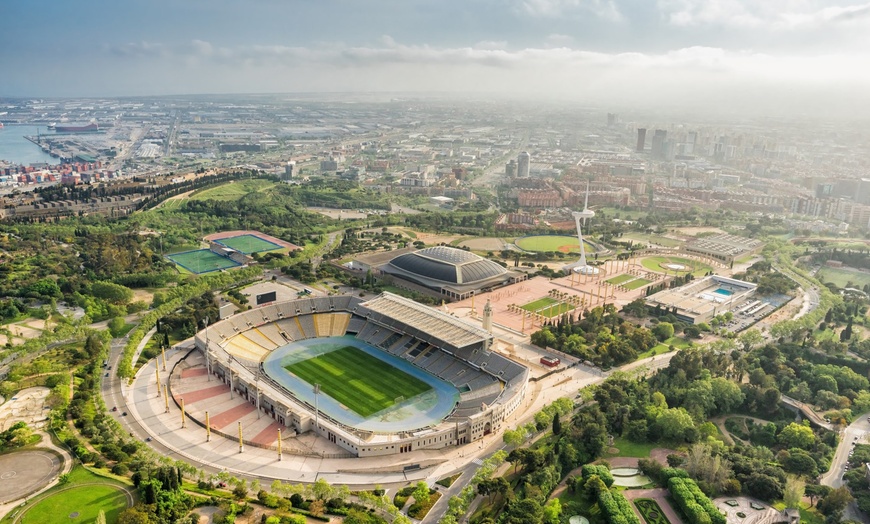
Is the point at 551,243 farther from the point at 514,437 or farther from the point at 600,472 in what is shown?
the point at 600,472

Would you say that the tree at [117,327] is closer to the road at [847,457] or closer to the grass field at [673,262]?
the road at [847,457]

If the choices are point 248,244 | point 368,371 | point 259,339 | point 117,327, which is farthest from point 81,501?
point 248,244

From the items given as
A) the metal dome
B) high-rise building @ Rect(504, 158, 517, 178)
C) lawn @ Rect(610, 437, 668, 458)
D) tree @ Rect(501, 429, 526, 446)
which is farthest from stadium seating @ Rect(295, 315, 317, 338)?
high-rise building @ Rect(504, 158, 517, 178)

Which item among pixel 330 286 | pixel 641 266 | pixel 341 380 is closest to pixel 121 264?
pixel 330 286

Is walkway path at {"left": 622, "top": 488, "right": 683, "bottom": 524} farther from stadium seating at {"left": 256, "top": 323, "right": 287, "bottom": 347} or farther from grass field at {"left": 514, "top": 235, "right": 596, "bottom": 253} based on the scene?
grass field at {"left": 514, "top": 235, "right": 596, "bottom": 253}

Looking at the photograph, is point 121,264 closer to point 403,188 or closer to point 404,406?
point 404,406

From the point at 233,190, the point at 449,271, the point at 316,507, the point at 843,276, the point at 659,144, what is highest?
the point at 659,144
